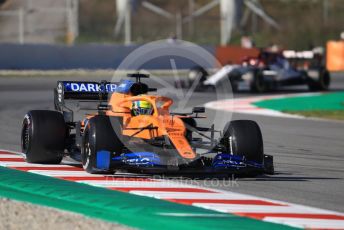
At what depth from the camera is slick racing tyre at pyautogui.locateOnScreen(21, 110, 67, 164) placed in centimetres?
1205

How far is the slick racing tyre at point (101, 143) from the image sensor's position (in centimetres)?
1092

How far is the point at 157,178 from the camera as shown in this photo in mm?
11086

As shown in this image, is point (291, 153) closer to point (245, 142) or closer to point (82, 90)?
point (245, 142)

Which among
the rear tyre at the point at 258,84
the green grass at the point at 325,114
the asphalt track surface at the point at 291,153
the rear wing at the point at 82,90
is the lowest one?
the asphalt track surface at the point at 291,153

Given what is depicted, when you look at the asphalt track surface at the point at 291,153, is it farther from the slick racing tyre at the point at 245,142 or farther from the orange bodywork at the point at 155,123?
the orange bodywork at the point at 155,123

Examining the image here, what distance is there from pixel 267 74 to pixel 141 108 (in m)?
20.5

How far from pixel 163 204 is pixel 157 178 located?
73.7 inches

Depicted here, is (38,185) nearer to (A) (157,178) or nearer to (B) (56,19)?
(A) (157,178)

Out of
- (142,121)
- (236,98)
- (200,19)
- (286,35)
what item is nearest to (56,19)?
(200,19)

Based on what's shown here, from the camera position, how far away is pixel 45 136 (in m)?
12.1

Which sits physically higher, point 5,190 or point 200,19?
point 200,19

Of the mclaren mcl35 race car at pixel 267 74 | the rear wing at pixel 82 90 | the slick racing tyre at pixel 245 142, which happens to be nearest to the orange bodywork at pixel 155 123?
the slick racing tyre at pixel 245 142

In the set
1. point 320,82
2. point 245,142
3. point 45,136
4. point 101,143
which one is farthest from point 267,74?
point 101,143

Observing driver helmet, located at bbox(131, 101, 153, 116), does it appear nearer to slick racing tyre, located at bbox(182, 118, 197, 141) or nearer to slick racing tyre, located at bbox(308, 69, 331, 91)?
slick racing tyre, located at bbox(182, 118, 197, 141)
